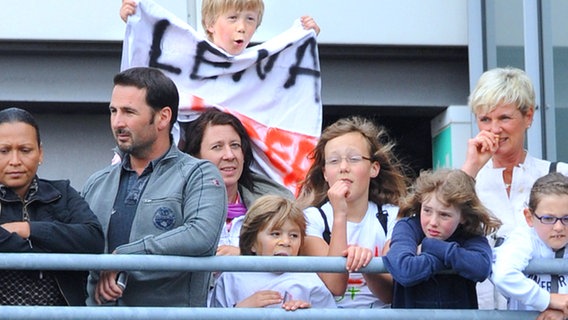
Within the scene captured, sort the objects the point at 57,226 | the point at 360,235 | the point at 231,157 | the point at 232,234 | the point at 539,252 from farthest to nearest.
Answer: the point at 231,157 → the point at 232,234 → the point at 360,235 → the point at 539,252 → the point at 57,226

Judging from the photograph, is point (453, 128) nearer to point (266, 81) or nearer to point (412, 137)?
point (412, 137)

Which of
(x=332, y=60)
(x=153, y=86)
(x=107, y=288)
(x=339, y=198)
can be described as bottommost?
(x=107, y=288)

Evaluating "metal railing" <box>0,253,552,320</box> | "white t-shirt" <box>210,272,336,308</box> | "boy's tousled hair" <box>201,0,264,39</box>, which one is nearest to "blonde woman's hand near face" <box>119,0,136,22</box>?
"boy's tousled hair" <box>201,0,264,39</box>

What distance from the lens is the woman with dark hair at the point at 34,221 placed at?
5078 millimetres

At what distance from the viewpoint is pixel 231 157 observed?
603 cm

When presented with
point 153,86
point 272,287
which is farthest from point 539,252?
point 153,86

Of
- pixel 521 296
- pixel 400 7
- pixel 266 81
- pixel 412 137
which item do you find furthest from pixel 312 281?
pixel 412 137

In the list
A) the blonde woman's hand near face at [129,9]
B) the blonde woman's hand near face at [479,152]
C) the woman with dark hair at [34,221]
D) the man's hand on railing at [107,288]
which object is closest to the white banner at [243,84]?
the blonde woman's hand near face at [129,9]

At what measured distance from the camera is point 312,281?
555 cm

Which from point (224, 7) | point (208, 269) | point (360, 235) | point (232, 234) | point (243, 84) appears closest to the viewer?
point (208, 269)

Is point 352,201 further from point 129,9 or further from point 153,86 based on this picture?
point 129,9

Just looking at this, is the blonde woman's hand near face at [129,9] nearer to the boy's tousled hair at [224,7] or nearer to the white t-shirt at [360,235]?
the boy's tousled hair at [224,7]

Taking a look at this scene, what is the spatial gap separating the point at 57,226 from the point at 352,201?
1.32 meters

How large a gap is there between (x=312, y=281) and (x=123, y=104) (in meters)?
1.03
